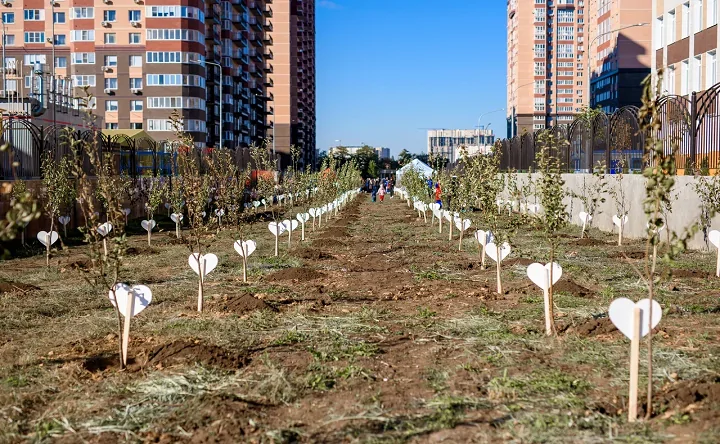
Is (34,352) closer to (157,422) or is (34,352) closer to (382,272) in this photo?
(157,422)

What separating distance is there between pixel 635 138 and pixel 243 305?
16976mm

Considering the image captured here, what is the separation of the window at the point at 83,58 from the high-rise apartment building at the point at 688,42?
58567mm

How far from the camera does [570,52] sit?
6718 inches

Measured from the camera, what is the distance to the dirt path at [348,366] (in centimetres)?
562

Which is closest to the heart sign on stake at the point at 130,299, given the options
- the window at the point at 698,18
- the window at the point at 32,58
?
the window at the point at 698,18

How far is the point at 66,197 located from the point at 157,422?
17210 mm

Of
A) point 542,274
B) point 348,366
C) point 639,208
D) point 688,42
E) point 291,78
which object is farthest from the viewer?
point 291,78

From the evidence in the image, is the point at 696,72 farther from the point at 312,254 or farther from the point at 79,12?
the point at 79,12

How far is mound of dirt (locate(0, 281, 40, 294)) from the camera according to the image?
1200 centimetres

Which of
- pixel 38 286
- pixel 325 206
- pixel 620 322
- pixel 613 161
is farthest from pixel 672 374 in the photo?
pixel 325 206

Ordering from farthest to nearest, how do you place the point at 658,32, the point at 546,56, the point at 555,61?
the point at 555,61, the point at 546,56, the point at 658,32

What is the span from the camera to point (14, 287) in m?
12.1

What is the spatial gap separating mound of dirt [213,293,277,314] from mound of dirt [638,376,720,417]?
5240 mm

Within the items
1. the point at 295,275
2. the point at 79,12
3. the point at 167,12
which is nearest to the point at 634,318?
the point at 295,275
